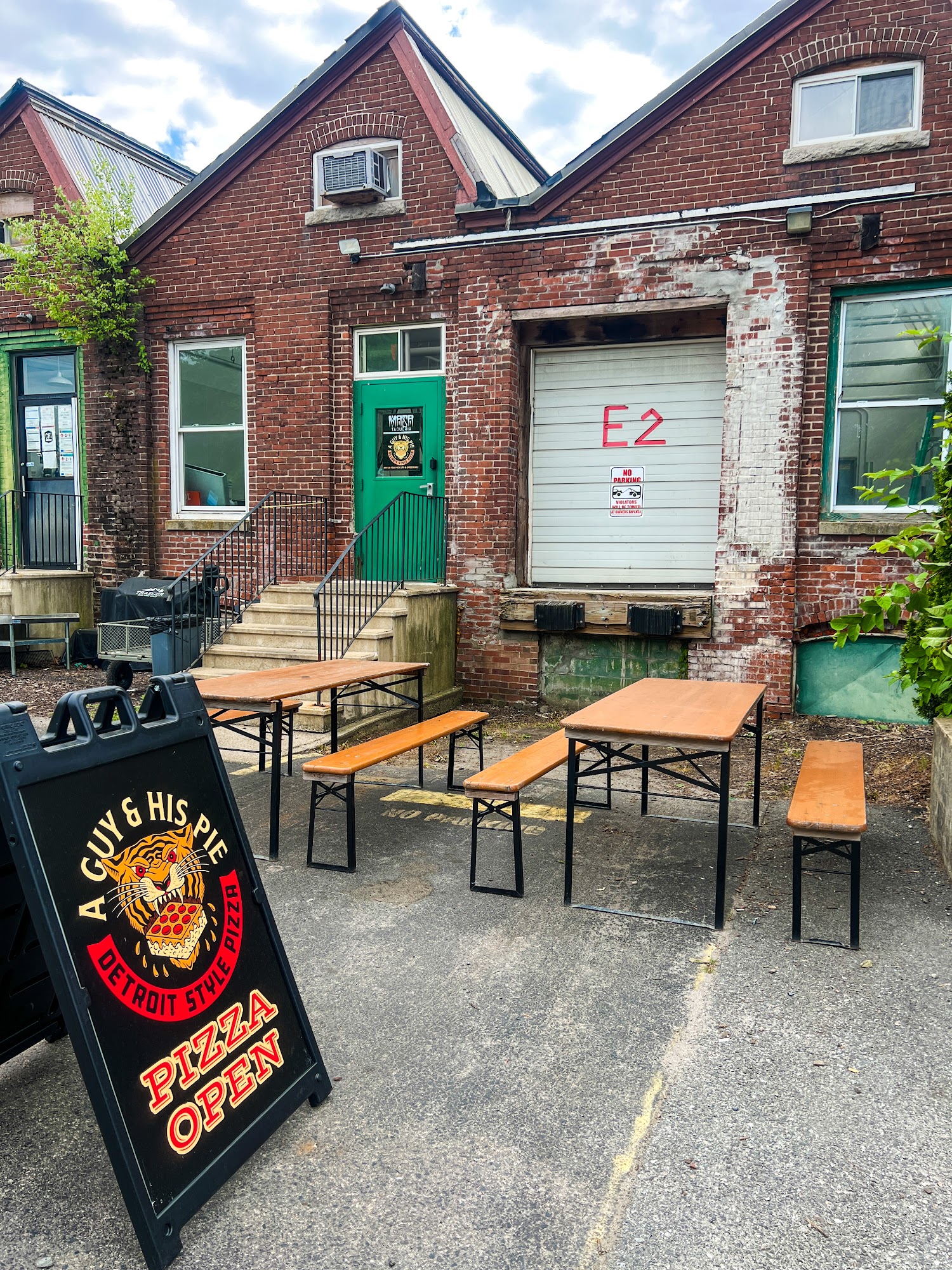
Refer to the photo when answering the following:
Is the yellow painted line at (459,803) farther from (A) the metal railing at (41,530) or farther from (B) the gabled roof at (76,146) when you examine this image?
(B) the gabled roof at (76,146)

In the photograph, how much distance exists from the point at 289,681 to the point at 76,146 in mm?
11043

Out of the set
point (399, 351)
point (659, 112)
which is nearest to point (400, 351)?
point (399, 351)

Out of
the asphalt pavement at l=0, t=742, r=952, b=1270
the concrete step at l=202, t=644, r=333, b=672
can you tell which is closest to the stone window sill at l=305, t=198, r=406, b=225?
the concrete step at l=202, t=644, r=333, b=672

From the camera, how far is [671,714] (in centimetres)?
477

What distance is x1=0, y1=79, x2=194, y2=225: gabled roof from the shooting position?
1228cm

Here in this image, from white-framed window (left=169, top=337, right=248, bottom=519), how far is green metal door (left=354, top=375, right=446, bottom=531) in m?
1.59

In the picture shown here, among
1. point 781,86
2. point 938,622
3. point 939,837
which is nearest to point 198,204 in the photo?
point 781,86

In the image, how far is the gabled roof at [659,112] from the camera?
28.5 feet

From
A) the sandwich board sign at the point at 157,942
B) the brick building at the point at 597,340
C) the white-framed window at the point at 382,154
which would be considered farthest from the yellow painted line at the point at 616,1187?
the white-framed window at the point at 382,154

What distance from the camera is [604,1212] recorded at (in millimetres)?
2426

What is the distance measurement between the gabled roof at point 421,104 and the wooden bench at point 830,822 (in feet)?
24.6

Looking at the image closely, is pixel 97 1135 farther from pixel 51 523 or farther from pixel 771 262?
pixel 51 523

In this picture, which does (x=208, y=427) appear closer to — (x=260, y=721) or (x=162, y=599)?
(x=162, y=599)

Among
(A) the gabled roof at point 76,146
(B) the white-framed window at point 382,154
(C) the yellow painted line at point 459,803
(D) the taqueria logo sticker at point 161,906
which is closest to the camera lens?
(D) the taqueria logo sticker at point 161,906
